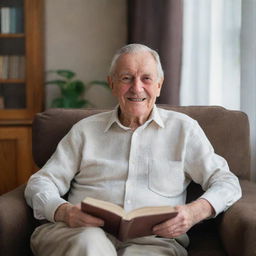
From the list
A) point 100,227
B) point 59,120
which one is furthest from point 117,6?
point 100,227

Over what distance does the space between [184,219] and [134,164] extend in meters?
0.31

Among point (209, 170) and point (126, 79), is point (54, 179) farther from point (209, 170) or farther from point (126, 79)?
point (209, 170)

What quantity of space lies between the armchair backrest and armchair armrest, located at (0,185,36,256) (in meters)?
0.27

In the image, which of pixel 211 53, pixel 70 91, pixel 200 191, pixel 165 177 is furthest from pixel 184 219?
pixel 70 91

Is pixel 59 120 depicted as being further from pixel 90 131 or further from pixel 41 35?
pixel 41 35

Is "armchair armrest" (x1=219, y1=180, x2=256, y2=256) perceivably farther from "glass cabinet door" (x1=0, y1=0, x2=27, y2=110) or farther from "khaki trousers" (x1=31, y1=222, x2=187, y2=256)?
"glass cabinet door" (x1=0, y1=0, x2=27, y2=110)

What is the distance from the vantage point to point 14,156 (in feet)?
10.6

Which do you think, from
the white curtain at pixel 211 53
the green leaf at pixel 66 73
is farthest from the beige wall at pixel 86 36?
the white curtain at pixel 211 53

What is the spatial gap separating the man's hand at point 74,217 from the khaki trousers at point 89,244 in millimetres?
15

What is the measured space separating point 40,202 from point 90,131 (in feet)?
1.14

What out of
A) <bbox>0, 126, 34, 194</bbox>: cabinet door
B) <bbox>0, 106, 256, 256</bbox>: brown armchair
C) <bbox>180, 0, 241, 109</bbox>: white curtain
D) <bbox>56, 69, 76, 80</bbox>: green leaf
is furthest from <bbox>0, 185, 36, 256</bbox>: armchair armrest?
<bbox>56, 69, 76, 80</bbox>: green leaf

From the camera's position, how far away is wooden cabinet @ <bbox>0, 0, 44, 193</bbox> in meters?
3.21

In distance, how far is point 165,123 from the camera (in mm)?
1743

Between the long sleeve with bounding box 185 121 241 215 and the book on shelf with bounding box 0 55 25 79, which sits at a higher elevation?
the book on shelf with bounding box 0 55 25 79
